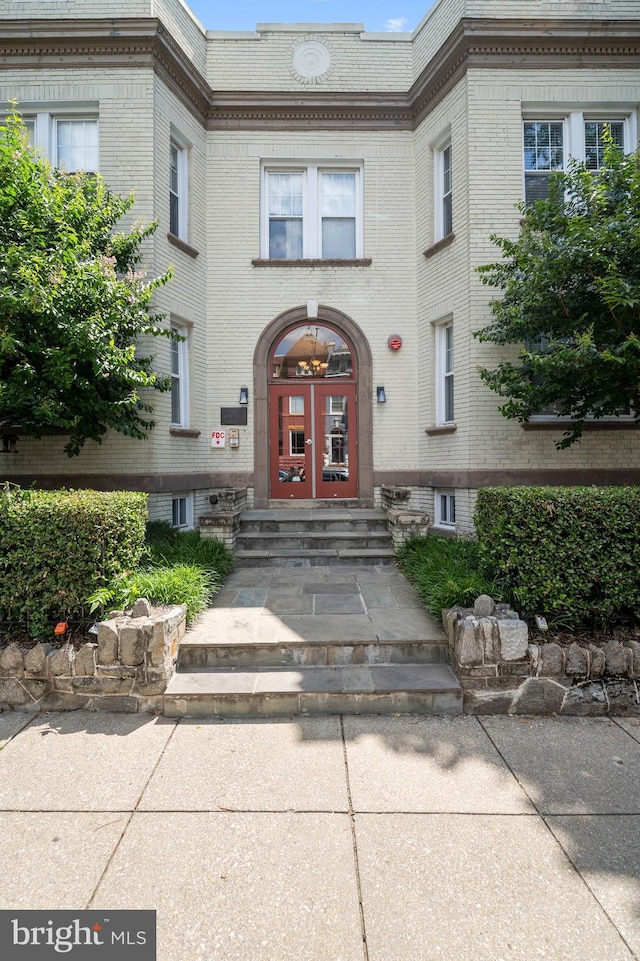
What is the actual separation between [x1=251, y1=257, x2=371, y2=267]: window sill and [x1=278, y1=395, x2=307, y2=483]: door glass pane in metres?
2.52

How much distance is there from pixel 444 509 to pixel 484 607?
444 cm

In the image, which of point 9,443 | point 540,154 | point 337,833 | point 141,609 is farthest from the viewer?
point 540,154

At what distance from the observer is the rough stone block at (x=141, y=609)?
383 centimetres

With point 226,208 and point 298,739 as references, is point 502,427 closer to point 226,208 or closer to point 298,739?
point 298,739

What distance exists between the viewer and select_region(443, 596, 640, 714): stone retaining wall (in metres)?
3.55

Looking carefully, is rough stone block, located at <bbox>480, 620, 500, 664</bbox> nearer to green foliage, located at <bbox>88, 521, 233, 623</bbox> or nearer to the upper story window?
green foliage, located at <bbox>88, 521, 233, 623</bbox>

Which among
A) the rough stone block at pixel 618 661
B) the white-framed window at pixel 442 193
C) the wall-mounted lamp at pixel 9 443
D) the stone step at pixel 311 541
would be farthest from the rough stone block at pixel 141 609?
the white-framed window at pixel 442 193

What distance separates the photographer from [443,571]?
16.4 feet

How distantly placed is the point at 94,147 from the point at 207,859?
379 inches

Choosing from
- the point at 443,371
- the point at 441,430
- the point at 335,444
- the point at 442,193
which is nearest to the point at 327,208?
the point at 442,193

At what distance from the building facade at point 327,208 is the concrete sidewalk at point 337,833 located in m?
4.52

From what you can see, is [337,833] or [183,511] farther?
[183,511]

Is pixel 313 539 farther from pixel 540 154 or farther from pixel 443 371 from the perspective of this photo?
pixel 540 154

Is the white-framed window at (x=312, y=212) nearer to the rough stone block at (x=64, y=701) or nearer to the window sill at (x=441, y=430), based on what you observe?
the window sill at (x=441, y=430)
